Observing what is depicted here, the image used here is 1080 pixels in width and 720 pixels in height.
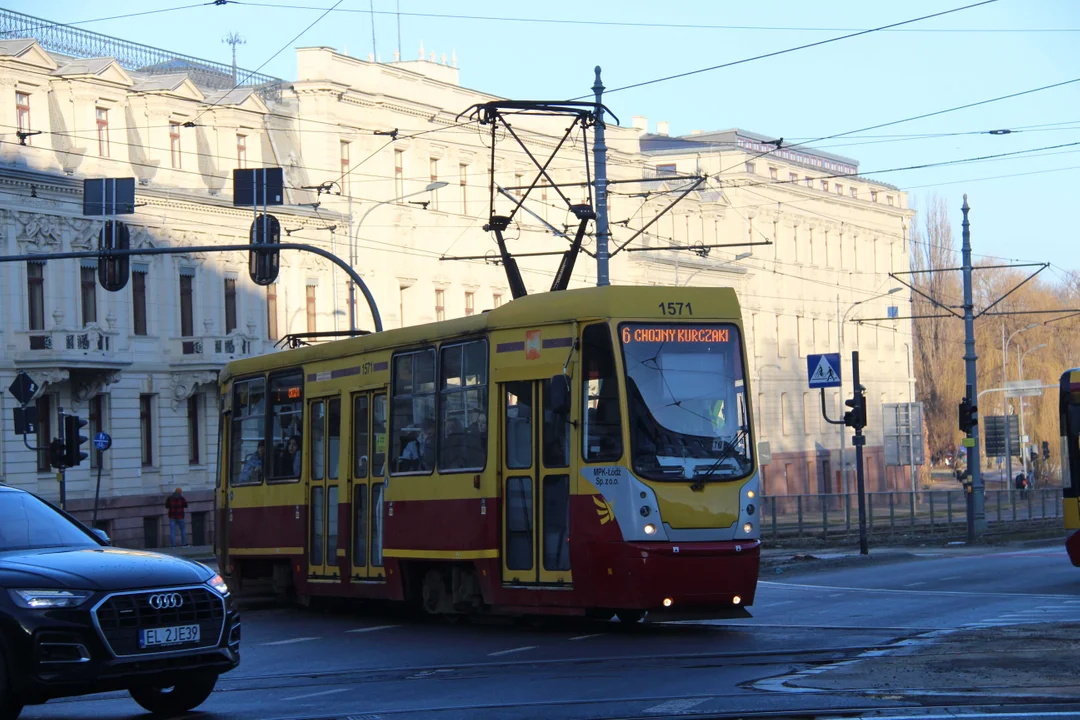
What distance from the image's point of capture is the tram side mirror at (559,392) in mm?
15352

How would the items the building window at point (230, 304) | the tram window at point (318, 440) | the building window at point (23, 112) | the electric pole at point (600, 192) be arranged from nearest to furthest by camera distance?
the tram window at point (318, 440) → the electric pole at point (600, 192) → the building window at point (23, 112) → the building window at point (230, 304)

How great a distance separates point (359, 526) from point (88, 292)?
30.8m

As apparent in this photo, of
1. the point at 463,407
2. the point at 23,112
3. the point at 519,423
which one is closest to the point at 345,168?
the point at 23,112

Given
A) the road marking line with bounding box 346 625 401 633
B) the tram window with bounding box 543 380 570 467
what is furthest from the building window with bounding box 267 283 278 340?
the tram window with bounding box 543 380 570 467

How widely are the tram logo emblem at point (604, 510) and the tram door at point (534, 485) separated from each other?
1.44 ft

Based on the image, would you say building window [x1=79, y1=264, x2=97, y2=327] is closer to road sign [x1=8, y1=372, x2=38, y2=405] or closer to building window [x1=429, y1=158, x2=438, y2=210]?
building window [x1=429, y1=158, x2=438, y2=210]

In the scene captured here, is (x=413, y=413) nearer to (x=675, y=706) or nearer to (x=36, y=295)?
(x=675, y=706)

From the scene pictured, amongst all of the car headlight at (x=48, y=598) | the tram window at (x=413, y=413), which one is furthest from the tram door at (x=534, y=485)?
the car headlight at (x=48, y=598)

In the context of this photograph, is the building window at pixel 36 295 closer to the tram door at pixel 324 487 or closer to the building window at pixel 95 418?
the building window at pixel 95 418

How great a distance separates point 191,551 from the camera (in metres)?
43.4

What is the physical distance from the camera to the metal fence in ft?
133

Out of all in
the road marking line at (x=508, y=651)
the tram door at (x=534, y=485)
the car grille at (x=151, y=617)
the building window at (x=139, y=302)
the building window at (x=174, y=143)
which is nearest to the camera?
the car grille at (x=151, y=617)

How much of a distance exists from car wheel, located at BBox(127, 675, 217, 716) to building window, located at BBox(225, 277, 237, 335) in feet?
137

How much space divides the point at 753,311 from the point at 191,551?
39.4 meters
